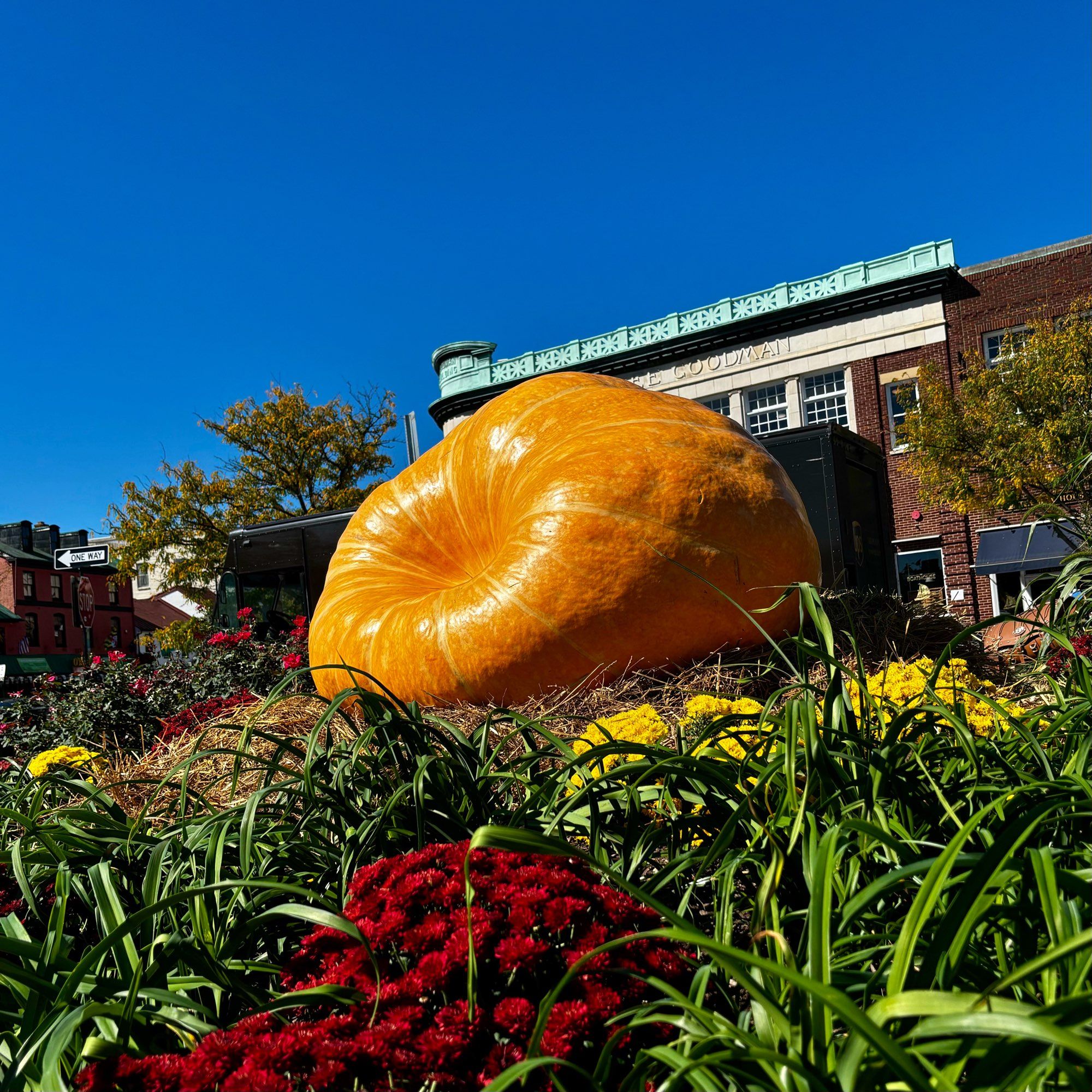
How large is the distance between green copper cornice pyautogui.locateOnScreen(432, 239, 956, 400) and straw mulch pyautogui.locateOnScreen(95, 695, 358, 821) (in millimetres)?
25287

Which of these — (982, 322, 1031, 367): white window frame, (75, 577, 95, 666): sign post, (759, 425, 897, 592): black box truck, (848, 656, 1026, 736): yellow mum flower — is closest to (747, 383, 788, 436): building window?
(982, 322, 1031, 367): white window frame

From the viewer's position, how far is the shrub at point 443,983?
0.90m

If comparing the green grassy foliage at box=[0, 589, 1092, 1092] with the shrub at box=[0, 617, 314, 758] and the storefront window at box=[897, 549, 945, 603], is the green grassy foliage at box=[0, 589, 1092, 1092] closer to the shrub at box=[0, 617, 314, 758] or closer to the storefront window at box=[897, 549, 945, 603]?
the shrub at box=[0, 617, 314, 758]

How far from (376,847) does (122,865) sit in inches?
20.0

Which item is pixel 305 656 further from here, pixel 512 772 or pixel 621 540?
pixel 512 772

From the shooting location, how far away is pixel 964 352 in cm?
2311

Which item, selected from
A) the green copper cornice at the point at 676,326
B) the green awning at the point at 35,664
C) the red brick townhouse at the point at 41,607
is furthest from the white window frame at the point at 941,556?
the red brick townhouse at the point at 41,607

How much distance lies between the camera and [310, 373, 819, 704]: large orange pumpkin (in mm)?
3375

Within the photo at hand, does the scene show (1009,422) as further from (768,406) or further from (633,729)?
(633,729)

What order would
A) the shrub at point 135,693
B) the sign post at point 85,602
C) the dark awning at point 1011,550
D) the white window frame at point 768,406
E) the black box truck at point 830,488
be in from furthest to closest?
the white window frame at point 768,406
the dark awning at point 1011,550
the sign post at point 85,602
the black box truck at point 830,488
the shrub at point 135,693

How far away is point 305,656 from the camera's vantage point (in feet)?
22.0

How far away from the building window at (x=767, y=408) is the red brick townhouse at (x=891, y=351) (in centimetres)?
4

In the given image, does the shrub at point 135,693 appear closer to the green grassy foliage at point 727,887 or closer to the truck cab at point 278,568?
the truck cab at point 278,568

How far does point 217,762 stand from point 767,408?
25.3 metres
